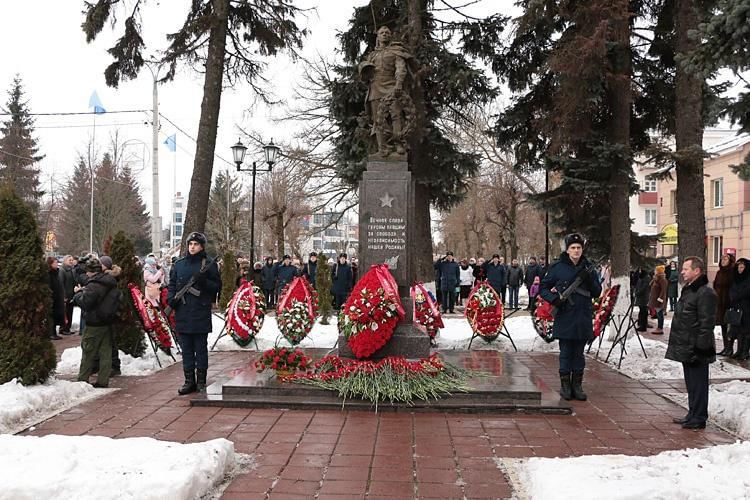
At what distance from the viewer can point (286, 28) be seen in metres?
15.9

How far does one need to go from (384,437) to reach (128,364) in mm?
5378

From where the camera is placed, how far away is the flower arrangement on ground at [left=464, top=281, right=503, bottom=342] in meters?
11.8

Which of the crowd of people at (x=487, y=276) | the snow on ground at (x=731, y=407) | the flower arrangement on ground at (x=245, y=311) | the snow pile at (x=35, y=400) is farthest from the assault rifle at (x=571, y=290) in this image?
the crowd of people at (x=487, y=276)

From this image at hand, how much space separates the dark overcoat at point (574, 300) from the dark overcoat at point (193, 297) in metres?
4.02

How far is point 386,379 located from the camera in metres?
7.39

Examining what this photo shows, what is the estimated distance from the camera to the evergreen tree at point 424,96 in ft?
52.0

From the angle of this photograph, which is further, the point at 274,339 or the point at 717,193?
the point at 717,193

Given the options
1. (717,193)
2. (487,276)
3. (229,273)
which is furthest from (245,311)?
(717,193)

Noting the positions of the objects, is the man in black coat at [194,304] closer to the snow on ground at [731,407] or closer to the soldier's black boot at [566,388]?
the soldier's black boot at [566,388]

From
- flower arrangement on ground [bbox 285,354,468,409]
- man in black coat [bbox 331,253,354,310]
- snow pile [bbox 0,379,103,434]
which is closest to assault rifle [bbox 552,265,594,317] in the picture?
flower arrangement on ground [bbox 285,354,468,409]

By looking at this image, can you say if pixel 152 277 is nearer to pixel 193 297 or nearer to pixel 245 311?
pixel 245 311

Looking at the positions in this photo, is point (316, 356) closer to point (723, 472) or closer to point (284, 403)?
point (284, 403)

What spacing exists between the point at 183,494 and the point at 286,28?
13.7m

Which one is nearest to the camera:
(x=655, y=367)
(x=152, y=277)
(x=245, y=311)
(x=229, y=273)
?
(x=655, y=367)
